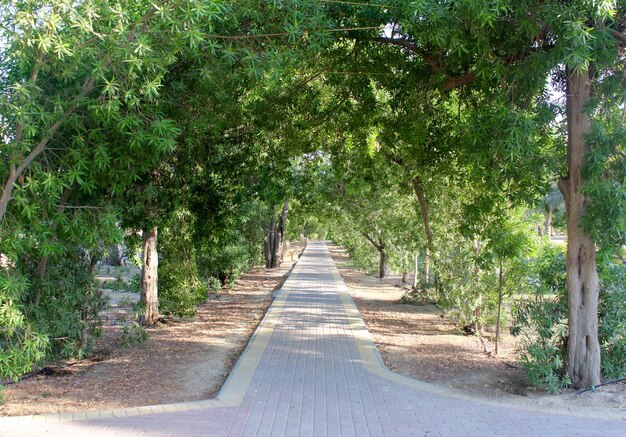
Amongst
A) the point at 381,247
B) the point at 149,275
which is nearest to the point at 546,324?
the point at 149,275

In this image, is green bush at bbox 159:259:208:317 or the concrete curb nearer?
the concrete curb

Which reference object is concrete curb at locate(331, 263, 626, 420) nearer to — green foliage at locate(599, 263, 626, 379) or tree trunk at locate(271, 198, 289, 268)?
green foliage at locate(599, 263, 626, 379)

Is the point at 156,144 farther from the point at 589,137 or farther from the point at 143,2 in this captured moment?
the point at 589,137

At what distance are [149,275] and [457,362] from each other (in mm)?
6662

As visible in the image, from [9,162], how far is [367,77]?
6100 mm

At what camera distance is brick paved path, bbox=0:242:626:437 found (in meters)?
5.16

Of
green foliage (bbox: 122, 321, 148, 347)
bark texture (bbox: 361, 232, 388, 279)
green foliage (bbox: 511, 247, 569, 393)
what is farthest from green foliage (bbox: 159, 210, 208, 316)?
bark texture (bbox: 361, 232, 388, 279)

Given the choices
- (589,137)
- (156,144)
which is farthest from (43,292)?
(589,137)

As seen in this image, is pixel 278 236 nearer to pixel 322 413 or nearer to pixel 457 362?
pixel 457 362

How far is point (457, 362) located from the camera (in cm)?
847

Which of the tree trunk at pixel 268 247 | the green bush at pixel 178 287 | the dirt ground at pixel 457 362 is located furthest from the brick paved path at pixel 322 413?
the tree trunk at pixel 268 247

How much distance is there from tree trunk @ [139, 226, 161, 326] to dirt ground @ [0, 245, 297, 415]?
40cm

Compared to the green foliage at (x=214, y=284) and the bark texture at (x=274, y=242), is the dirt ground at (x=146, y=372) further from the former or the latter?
the bark texture at (x=274, y=242)

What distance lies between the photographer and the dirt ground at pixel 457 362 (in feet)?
20.4
